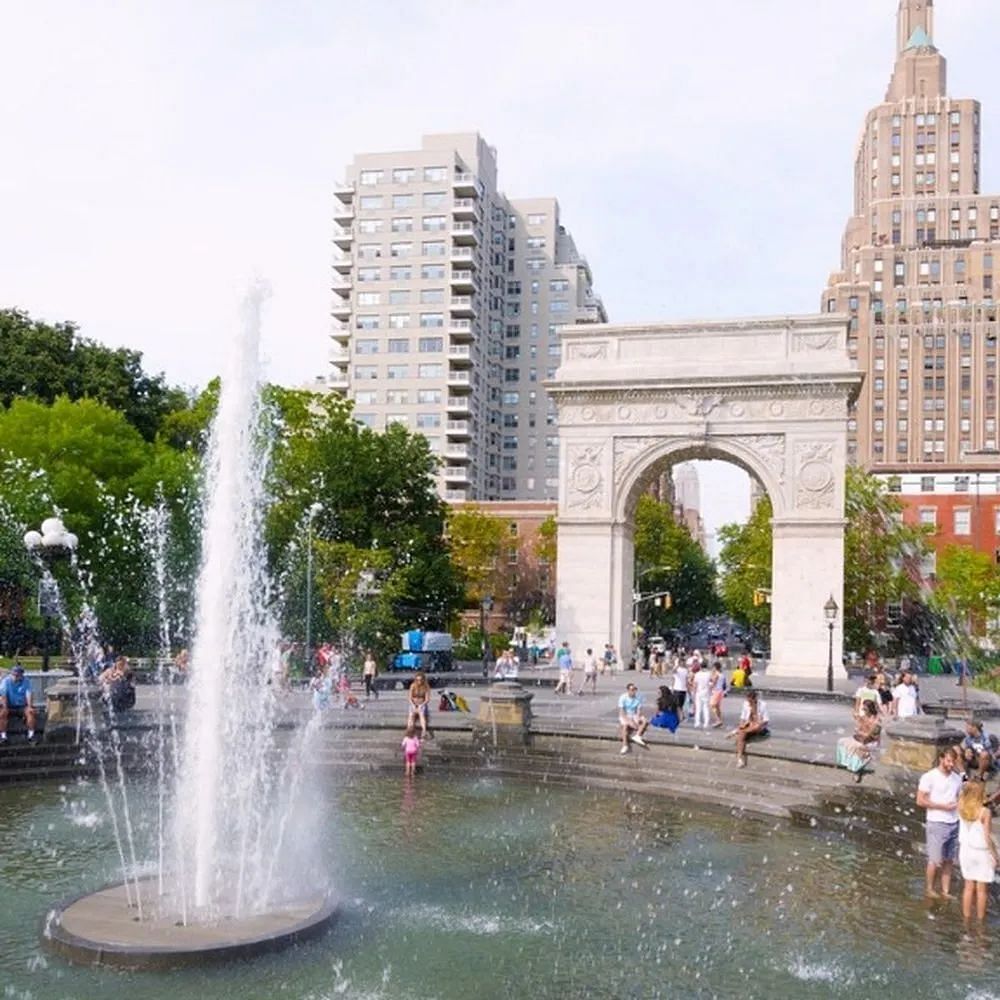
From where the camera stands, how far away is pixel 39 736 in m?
18.7

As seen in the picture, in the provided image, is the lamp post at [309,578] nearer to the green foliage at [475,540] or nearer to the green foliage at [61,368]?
the green foliage at [61,368]

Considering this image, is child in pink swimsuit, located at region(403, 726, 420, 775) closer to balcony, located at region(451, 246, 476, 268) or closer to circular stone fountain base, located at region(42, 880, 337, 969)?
circular stone fountain base, located at region(42, 880, 337, 969)

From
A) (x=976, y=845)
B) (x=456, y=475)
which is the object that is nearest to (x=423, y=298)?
(x=456, y=475)

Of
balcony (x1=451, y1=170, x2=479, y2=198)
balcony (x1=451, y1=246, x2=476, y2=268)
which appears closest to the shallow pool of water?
balcony (x1=451, y1=246, x2=476, y2=268)

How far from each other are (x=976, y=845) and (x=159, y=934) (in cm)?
748

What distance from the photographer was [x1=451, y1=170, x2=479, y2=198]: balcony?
3189 inches

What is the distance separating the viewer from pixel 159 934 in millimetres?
9086

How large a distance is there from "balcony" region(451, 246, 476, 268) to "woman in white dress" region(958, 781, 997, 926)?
242 feet

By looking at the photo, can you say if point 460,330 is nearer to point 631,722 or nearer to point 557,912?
point 631,722

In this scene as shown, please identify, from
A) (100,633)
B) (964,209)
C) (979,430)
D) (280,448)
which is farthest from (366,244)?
(964,209)

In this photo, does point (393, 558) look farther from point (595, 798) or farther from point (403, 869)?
point (403, 869)

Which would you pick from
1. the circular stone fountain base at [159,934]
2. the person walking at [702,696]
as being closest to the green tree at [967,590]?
the person walking at [702,696]

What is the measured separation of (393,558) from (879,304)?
81721mm

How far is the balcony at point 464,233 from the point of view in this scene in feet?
266
